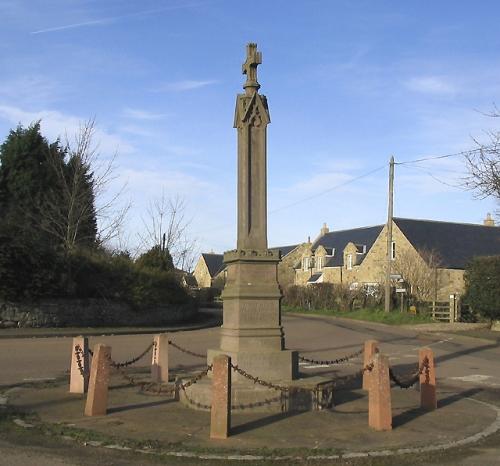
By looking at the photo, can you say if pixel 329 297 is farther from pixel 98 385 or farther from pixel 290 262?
pixel 98 385

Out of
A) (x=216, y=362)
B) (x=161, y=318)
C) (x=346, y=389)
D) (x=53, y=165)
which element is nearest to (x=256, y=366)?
(x=216, y=362)

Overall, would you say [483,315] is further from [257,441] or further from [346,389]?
[257,441]

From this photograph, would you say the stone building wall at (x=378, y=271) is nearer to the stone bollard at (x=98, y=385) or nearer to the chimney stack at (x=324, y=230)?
the chimney stack at (x=324, y=230)

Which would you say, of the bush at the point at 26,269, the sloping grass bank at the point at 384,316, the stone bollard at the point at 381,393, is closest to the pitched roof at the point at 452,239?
the sloping grass bank at the point at 384,316

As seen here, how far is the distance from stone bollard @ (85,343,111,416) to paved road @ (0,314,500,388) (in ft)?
13.6

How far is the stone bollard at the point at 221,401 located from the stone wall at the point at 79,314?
20.6 meters

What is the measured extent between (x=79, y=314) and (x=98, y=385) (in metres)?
20.8

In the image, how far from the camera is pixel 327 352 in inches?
797

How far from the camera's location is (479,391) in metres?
12.9

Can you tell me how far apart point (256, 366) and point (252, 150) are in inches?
138

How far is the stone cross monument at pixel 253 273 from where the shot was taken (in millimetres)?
9945

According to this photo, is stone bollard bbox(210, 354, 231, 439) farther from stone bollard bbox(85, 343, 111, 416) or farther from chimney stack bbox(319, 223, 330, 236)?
chimney stack bbox(319, 223, 330, 236)

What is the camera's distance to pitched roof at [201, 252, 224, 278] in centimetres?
9712

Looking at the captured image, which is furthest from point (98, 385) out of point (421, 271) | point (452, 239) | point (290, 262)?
point (290, 262)
